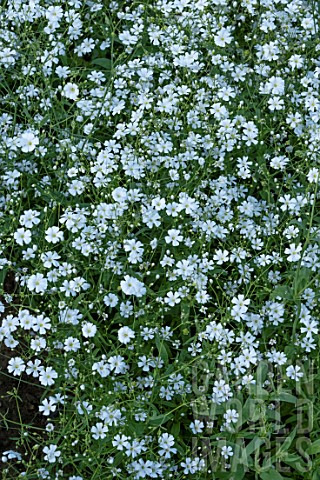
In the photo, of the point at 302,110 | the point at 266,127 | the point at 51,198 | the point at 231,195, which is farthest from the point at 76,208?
the point at 302,110

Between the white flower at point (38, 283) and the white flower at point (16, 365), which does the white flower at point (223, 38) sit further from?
the white flower at point (16, 365)

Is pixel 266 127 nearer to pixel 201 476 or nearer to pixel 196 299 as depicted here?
pixel 196 299

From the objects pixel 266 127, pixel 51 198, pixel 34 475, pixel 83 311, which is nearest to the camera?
pixel 34 475

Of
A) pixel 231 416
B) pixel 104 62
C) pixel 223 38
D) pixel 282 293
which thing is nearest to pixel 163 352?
pixel 231 416

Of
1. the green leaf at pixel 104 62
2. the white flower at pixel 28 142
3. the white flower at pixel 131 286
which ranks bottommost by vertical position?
the white flower at pixel 131 286

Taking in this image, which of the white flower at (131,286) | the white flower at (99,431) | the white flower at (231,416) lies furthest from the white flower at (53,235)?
the white flower at (231,416)

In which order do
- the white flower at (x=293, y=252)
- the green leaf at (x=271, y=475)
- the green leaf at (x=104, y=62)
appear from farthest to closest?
the green leaf at (x=104, y=62), the white flower at (x=293, y=252), the green leaf at (x=271, y=475)

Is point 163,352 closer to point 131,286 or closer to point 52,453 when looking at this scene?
point 131,286
